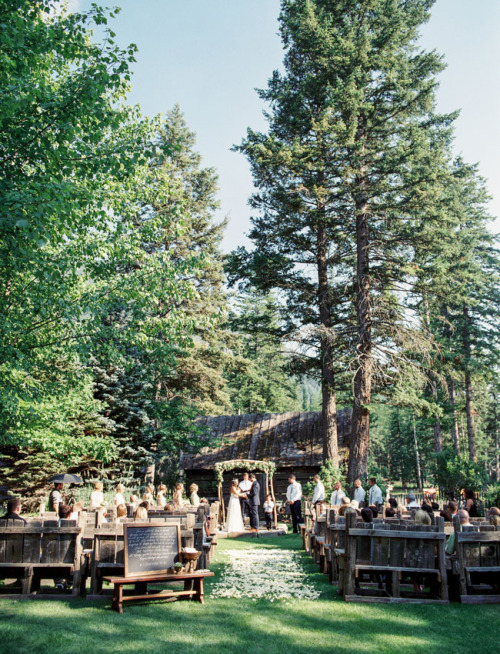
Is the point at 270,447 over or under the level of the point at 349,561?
over

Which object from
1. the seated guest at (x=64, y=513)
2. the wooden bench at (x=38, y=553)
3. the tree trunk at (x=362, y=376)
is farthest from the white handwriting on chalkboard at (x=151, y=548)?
the tree trunk at (x=362, y=376)

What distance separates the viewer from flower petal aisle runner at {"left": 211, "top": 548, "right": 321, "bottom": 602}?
7.93m

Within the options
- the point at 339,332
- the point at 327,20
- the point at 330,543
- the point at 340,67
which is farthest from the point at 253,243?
the point at 330,543

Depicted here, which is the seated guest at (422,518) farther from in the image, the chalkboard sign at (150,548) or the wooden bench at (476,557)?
the chalkboard sign at (150,548)

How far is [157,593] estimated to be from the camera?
24.1 feet

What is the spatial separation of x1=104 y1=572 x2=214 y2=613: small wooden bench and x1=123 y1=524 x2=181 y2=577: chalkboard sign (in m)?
0.15

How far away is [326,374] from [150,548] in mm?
14550

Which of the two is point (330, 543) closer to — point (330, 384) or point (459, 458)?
point (330, 384)

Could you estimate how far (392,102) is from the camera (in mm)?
19234

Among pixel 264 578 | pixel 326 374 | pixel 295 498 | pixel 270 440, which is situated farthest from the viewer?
pixel 270 440

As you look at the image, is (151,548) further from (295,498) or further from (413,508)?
(295,498)

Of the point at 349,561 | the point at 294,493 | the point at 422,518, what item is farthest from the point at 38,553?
the point at 294,493

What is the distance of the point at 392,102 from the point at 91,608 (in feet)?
62.0

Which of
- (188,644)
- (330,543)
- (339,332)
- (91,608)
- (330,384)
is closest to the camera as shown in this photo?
(188,644)
